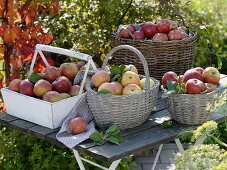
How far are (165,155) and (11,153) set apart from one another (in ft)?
4.37

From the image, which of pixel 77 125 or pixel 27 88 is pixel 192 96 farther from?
pixel 27 88

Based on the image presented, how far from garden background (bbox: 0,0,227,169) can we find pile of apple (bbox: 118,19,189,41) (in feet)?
0.70

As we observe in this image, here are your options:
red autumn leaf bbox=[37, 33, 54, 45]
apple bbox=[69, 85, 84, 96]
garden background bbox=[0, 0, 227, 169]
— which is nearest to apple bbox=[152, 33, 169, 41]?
garden background bbox=[0, 0, 227, 169]

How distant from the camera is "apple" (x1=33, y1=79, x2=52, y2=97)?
2504mm

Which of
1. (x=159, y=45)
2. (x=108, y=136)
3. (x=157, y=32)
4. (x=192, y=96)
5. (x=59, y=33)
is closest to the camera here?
(x=108, y=136)

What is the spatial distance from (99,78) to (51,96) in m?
0.26

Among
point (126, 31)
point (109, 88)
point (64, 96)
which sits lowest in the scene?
point (64, 96)

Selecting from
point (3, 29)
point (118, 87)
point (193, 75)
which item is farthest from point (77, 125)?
point (3, 29)

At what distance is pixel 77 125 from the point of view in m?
2.33

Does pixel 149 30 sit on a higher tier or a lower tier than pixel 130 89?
higher

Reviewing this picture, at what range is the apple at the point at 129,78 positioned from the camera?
242cm

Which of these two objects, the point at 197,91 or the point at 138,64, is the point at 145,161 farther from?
the point at 197,91

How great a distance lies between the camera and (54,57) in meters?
4.43

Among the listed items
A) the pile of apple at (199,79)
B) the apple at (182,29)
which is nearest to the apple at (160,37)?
the apple at (182,29)
